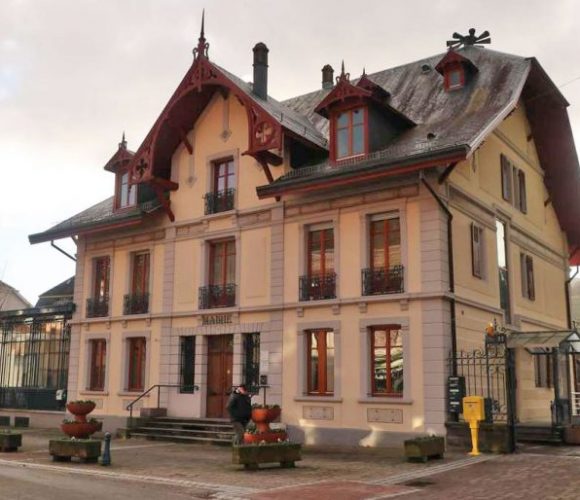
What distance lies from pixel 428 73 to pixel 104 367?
1538cm

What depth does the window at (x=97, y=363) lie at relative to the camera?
2547cm

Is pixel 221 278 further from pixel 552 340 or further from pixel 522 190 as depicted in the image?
pixel 522 190

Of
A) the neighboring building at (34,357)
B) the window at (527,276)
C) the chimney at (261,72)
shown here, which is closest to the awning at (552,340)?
the window at (527,276)

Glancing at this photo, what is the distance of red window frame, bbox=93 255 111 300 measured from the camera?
2606 cm

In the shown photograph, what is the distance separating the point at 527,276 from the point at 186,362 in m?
12.1

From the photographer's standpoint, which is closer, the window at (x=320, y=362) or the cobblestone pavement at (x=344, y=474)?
the cobblestone pavement at (x=344, y=474)

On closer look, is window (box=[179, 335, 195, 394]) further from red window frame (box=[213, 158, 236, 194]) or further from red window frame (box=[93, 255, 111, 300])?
red window frame (box=[213, 158, 236, 194])

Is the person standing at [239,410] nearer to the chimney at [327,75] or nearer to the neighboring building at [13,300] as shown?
the chimney at [327,75]

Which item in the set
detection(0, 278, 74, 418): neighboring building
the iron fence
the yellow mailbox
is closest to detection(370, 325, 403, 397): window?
the yellow mailbox

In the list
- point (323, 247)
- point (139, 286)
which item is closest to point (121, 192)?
point (139, 286)

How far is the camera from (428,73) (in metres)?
24.4

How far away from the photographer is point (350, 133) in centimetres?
2070

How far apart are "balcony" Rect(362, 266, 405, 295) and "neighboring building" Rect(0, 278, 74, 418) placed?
40.9 ft

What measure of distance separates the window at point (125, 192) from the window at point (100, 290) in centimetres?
213
